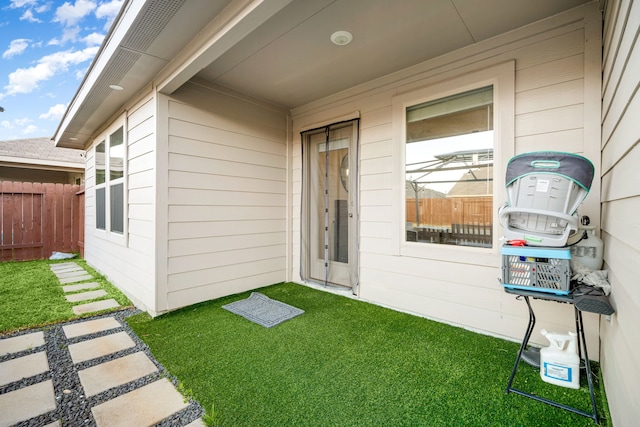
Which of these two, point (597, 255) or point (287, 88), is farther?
point (287, 88)

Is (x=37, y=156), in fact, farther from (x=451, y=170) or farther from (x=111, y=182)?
(x=451, y=170)

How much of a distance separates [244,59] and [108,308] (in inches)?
118

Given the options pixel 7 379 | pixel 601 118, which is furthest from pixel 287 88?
pixel 7 379

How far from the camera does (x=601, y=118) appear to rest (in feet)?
6.12

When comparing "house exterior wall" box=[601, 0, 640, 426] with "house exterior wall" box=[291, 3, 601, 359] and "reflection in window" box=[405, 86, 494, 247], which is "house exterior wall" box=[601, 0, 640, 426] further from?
"reflection in window" box=[405, 86, 494, 247]

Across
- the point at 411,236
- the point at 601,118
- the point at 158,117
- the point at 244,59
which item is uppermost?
the point at 244,59

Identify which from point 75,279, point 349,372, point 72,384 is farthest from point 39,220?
point 349,372

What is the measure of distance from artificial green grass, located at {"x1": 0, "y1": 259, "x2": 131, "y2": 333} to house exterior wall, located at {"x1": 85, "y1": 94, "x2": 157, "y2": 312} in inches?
11.0

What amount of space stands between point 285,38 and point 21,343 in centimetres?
327

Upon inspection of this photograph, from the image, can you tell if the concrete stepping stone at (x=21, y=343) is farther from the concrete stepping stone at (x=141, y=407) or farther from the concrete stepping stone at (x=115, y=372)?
the concrete stepping stone at (x=141, y=407)

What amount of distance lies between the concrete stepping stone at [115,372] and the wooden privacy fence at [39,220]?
5.35 metres

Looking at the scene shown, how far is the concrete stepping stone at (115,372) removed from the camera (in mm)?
1699

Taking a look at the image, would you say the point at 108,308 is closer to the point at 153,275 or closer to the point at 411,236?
the point at 153,275

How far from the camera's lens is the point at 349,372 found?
5.95 ft
